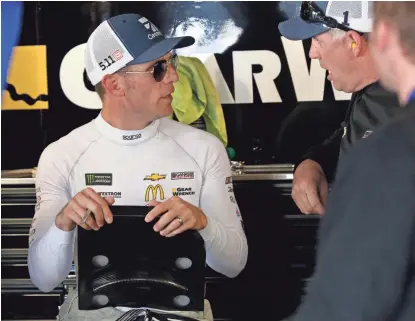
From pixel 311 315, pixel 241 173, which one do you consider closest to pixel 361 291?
pixel 311 315

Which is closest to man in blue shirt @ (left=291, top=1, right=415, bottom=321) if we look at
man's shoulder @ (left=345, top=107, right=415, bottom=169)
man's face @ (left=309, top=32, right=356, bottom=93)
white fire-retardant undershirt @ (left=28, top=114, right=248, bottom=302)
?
man's shoulder @ (left=345, top=107, right=415, bottom=169)

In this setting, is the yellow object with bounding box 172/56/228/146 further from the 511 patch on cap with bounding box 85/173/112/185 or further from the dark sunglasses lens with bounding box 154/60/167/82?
the 511 patch on cap with bounding box 85/173/112/185

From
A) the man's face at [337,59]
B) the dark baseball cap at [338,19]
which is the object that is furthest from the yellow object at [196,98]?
the man's face at [337,59]

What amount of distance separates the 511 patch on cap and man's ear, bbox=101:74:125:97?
1.02ft

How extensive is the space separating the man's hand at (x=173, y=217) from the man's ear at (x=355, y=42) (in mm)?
794

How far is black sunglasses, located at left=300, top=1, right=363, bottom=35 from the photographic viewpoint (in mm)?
2398

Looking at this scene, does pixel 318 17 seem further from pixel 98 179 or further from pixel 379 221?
pixel 379 221

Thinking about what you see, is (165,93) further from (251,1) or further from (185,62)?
(251,1)

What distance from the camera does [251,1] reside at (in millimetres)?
3277

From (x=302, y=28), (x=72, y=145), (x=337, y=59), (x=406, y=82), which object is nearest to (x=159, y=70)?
(x=72, y=145)

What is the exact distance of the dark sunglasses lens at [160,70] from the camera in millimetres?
2594

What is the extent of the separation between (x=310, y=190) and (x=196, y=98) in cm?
91

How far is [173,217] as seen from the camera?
2.30m

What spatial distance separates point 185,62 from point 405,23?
1.96m
